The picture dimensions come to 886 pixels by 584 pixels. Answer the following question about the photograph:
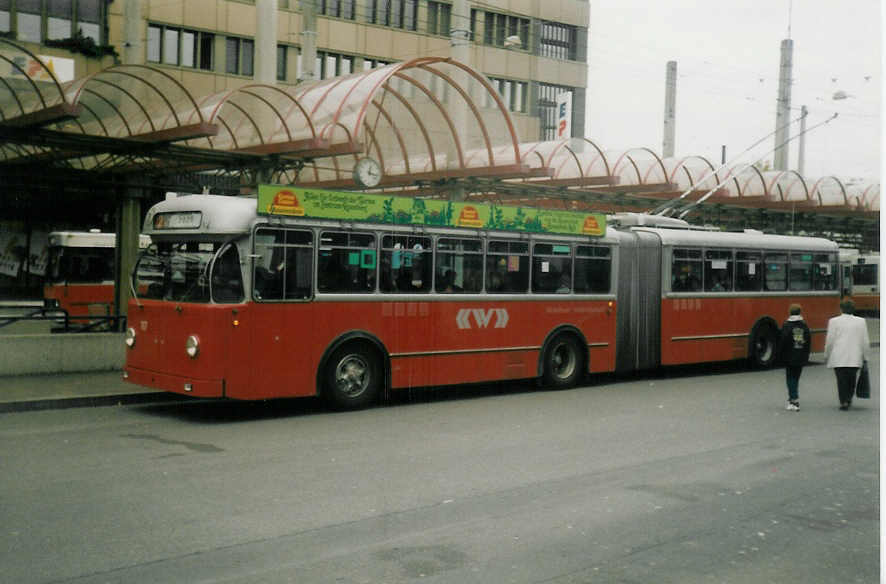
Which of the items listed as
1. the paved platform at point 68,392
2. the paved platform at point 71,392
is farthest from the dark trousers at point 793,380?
the paved platform at point 68,392

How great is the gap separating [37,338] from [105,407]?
8.57ft

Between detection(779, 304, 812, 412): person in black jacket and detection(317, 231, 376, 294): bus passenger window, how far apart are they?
5.62m

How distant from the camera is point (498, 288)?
Answer: 14797 mm

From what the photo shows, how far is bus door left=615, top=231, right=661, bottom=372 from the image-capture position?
55.9 feet

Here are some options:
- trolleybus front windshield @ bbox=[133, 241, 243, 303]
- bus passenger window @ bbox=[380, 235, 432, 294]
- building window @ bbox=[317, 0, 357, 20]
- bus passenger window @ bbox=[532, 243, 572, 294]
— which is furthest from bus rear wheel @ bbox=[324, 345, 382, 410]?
building window @ bbox=[317, 0, 357, 20]

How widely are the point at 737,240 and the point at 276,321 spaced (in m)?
10.7

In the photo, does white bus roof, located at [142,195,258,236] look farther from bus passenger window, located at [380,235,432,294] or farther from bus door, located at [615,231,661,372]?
bus door, located at [615,231,661,372]

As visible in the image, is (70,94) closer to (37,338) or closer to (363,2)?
(37,338)

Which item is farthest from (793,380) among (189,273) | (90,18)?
(90,18)

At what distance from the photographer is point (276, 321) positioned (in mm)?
11812

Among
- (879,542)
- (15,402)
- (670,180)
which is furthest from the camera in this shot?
(670,180)

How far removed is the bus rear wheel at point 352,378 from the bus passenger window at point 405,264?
965 mm

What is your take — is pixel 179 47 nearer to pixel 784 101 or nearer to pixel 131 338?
pixel 131 338

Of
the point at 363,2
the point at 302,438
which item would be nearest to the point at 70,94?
the point at 302,438
